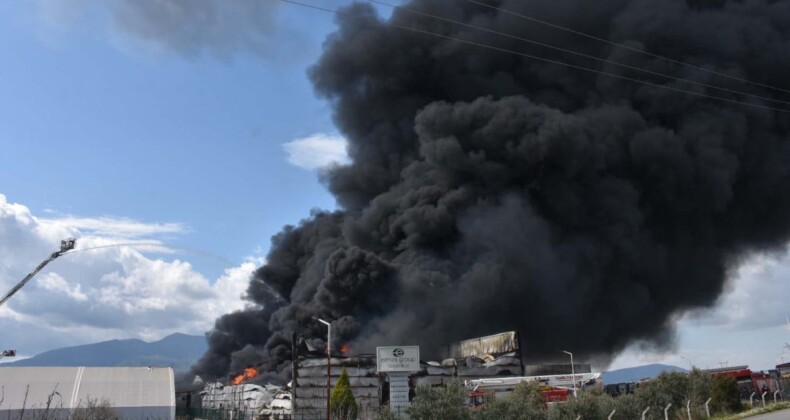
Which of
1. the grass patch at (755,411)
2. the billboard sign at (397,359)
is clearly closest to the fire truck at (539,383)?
the grass patch at (755,411)

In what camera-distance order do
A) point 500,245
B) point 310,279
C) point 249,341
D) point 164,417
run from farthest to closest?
point 249,341 → point 310,279 → point 500,245 → point 164,417

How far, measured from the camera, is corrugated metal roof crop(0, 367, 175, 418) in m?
36.8

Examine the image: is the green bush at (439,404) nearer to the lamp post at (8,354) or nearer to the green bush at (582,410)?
the green bush at (582,410)

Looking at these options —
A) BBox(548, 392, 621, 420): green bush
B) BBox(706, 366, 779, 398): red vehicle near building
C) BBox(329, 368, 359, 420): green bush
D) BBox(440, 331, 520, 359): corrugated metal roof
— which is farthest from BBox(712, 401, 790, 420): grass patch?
BBox(440, 331, 520, 359): corrugated metal roof

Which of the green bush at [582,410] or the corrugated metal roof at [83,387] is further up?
the corrugated metal roof at [83,387]

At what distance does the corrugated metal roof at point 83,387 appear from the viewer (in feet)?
121

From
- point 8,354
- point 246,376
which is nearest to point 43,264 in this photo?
point 8,354

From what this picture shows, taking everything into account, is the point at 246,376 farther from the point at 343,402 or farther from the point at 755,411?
the point at 755,411

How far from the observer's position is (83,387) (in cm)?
3859

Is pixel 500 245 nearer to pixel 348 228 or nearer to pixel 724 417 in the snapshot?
pixel 348 228

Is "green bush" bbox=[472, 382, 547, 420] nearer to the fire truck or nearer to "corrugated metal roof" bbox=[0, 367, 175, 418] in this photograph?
the fire truck

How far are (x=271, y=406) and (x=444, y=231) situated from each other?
24.1 m

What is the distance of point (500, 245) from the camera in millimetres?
60125

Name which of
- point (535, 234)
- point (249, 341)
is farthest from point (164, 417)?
point (249, 341)
